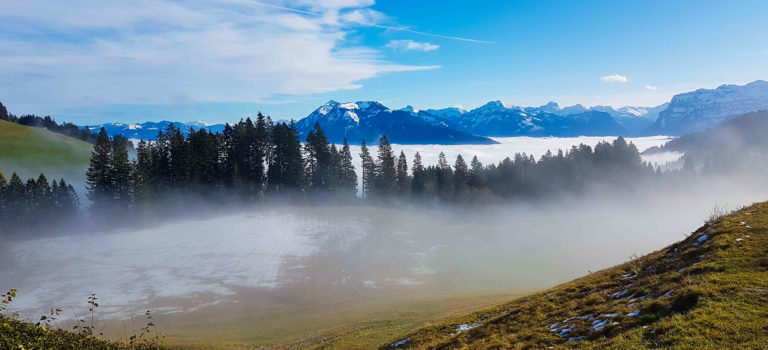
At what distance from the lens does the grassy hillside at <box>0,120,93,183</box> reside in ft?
398

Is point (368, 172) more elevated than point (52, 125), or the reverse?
point (52, 125)

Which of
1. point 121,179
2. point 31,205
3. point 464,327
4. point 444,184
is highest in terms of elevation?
point 121,179

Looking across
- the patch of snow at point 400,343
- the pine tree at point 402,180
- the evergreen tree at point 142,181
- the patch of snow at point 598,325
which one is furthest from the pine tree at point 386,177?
the patch of snow at point 598,325

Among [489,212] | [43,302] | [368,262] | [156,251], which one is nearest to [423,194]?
[489,212]

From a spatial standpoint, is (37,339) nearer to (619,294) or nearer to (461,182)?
(619,294)

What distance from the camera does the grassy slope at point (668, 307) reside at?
10.8 meters

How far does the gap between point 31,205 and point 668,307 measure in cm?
10289

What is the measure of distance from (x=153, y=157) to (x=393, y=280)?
6723 centimetres

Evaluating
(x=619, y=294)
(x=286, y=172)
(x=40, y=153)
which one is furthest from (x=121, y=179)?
(x=619, y=294)

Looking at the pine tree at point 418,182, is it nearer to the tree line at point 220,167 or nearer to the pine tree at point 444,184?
the pine tree at point 444,184

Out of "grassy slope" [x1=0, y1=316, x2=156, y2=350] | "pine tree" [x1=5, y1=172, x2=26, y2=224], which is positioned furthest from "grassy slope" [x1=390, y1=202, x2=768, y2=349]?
"pine tree" [x1=5, y1=172, x2=26, y2=224]

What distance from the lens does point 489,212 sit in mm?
110688

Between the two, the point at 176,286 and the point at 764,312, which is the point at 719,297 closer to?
the point at 764,312

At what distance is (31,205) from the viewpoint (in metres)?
74.2
